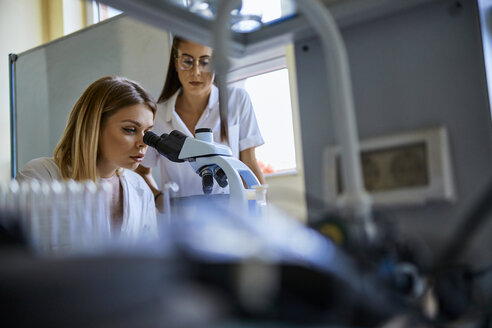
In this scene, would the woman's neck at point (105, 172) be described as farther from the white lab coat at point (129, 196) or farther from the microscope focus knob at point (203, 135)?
the microscope focus knob at point (203, 135)

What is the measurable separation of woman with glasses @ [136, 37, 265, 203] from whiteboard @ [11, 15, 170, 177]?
46 centimetres

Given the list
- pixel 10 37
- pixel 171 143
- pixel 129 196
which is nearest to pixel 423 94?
pixel 171 143

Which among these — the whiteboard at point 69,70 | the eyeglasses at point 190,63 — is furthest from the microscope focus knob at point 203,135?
the whiteboard at point 69,70

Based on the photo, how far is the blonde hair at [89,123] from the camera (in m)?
1.31

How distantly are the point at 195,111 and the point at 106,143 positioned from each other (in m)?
0.38

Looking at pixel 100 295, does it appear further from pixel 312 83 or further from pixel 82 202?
pixel 312 83

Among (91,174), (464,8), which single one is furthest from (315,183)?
(91,174)

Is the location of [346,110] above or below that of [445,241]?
above

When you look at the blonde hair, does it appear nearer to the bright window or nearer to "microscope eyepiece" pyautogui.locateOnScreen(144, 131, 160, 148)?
"microscope eyepiece" pyautogui.locateOnScreen(144, 131, 160, 148)

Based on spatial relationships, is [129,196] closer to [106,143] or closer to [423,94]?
[106,143]

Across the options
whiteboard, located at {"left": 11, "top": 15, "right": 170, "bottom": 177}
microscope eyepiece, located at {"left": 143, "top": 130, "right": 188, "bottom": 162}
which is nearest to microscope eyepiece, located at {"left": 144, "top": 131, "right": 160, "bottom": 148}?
microscope eyepiece, located at {"left": 143, "top": 130, "right": 188, "bottom": 162}

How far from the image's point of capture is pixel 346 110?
0.45 metres

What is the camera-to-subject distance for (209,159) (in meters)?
1.02

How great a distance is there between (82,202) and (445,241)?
43 cm
